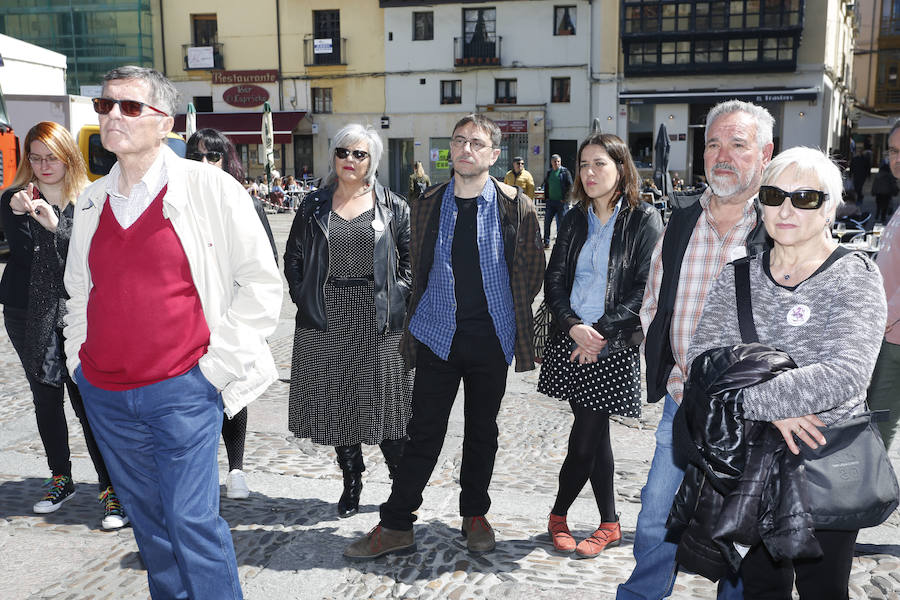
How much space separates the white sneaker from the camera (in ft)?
13.9

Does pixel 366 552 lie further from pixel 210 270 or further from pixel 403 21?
pixel 403 21

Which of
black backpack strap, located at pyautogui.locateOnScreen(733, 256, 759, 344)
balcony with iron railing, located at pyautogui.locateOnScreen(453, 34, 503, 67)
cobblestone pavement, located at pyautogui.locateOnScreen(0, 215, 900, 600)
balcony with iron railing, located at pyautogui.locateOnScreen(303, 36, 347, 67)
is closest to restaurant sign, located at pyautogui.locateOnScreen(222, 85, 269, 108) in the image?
balcony with iron railing, located at pyautogui.locateOnScreen(303, 36, 347, 67)

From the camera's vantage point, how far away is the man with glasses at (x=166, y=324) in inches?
104

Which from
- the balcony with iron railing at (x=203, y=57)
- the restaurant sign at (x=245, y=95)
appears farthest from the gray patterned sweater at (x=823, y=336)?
the balcony with iron railing at (x=203, y=57)

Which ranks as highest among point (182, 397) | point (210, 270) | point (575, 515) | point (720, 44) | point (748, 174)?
point (720, 44)

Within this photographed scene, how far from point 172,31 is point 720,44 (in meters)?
23.5

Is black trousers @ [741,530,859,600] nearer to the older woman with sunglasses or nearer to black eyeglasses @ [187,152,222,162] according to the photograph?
the older woman with sunglasses

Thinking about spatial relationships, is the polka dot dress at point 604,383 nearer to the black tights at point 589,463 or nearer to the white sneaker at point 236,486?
the black tights at point 589,463

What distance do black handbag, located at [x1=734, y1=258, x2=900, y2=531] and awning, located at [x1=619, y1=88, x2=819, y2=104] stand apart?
101 ft

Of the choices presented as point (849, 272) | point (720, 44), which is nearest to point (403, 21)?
point (720, 44)

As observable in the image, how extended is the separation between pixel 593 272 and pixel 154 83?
1.94 metres

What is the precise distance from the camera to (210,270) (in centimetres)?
271

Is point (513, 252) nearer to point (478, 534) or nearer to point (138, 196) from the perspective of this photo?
point (478, 534)

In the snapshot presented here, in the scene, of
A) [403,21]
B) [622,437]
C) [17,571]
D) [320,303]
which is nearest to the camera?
[17,571]
